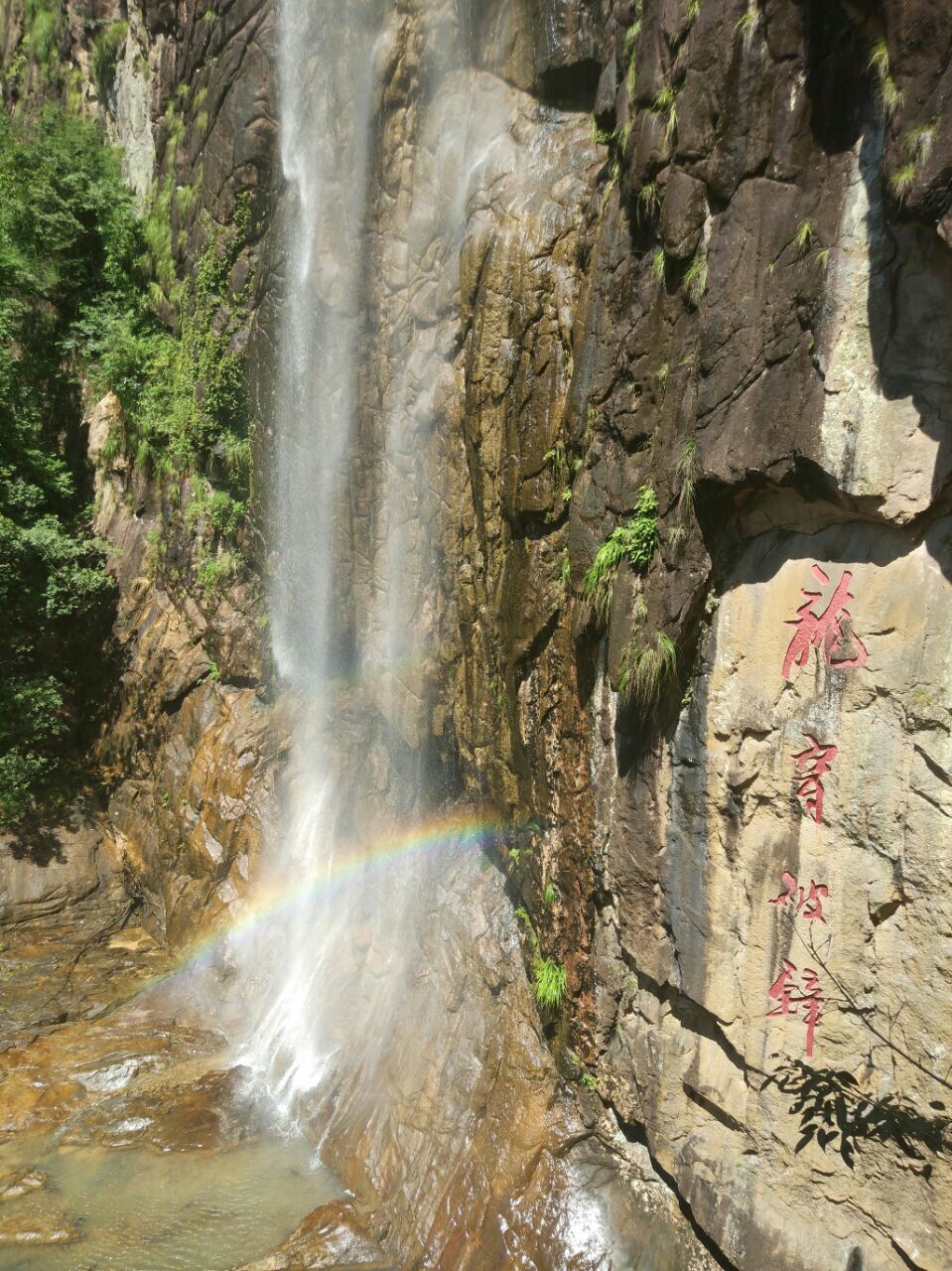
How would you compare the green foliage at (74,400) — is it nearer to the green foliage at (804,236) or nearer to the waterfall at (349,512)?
the waterfall at (349,512)

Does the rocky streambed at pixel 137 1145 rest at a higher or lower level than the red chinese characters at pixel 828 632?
lower

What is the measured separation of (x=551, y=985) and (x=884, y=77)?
5.59 metres

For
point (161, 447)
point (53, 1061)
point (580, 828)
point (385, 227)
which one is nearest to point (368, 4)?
point (385, 227)

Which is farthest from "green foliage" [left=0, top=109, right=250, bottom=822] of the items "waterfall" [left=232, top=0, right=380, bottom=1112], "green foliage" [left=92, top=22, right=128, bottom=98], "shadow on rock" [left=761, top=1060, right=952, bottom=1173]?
"shadow on rock" [left=761, top=1060, right=952, bottom=1173]

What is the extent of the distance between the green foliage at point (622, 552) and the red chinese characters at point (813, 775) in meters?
1.41

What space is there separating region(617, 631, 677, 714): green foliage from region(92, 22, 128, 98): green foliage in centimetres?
1374

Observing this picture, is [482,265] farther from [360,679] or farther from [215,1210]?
[215,1210]

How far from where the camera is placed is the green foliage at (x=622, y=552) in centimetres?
520

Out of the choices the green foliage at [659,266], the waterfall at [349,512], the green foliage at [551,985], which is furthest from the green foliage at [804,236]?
the green foliage at [551,985]

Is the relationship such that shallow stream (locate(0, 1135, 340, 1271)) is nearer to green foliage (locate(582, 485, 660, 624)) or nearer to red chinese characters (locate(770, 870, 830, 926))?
red chinese characters (locate(770, 870, 830, 926))

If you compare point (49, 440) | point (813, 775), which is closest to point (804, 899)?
point (813, 775)

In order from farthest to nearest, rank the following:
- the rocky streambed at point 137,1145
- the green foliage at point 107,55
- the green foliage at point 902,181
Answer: the green foliage at point 107,55, the rocky streambed at point 137,1145, the green foliage at point 902,181

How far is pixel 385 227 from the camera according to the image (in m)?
8.53

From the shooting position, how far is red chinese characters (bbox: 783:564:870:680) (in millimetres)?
4312
